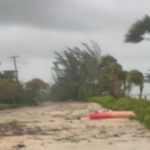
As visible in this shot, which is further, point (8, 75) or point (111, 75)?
point (8, 75)

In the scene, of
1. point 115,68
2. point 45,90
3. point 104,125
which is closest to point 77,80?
point 45,90

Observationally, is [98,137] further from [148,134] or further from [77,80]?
[77,80]

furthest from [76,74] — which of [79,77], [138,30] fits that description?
[138,30]

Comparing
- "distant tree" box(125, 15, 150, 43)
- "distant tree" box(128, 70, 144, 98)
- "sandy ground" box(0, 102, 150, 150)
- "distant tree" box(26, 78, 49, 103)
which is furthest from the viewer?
"distant tree" box(26, 78, 49, 103)

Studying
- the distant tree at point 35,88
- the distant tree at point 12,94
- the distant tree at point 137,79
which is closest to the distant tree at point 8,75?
the distant tree at point 35,88

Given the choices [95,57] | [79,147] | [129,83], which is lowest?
[79,147]

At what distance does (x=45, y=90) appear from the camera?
9038 cm

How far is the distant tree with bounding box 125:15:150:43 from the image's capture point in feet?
94.5

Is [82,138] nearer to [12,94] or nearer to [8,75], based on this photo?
[12,94]

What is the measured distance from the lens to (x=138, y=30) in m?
28.9

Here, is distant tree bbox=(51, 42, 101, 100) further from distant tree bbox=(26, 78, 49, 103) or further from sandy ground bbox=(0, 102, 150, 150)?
sandy ground bbox=(0, 102, 150, 150)

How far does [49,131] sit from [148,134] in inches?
216

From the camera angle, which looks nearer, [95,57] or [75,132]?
[75,132]

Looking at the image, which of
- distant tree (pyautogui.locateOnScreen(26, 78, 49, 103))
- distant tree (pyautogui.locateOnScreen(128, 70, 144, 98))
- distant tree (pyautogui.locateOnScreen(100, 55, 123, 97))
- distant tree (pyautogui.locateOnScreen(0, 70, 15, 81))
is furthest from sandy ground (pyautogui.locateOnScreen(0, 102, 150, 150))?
distant tree (pyautogui.locateOnScreen(0, 70, 15, 81))
